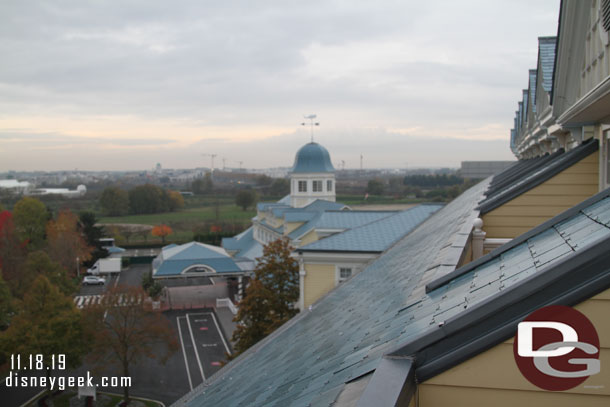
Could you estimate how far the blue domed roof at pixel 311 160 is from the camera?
49188mm

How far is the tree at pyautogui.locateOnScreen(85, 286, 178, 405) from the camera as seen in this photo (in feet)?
68.7

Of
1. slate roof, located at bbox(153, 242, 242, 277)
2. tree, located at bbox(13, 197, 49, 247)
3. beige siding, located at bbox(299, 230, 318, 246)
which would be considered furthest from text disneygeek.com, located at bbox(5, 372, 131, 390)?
tree, located at bbox(13, 197, 49, 247)

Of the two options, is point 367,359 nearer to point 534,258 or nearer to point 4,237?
point 534,258

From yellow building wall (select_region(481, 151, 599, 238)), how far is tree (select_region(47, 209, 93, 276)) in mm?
40141

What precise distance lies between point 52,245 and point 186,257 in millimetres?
14106

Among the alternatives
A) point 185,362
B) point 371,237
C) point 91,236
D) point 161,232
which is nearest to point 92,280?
point 91,236

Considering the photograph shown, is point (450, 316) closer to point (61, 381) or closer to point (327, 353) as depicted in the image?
point (327, 353)

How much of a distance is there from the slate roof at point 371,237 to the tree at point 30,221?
4102cm

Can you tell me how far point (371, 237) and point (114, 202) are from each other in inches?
3350

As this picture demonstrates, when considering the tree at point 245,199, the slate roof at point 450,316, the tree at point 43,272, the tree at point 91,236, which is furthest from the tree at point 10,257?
the tree at point 245,199

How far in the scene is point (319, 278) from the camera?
18312mm

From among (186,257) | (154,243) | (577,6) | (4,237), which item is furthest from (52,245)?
(577,6)

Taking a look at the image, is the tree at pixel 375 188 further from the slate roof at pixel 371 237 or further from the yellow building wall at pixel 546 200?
the yellow building wall at pixel 546 200

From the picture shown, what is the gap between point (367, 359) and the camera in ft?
11.2
